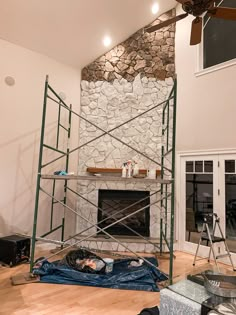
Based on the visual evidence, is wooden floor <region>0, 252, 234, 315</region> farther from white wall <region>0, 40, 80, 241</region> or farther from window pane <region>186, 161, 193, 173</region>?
window pane <region>186, 161, 193, 173</region>

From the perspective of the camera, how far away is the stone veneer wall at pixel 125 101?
187 inches

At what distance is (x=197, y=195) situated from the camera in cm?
443

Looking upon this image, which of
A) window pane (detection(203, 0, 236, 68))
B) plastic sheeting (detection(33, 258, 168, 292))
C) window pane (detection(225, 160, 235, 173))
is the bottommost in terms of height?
plastic sheeting (detection(33, 258, 168, 292))

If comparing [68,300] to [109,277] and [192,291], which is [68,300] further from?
[192,291]

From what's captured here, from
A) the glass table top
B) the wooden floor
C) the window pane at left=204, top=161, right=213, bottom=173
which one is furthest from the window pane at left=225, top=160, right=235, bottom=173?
the glass table top

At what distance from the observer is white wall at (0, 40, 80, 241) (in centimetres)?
389

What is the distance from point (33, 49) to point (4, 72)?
70 centimetres

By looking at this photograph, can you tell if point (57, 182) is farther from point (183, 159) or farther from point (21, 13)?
point (21, 13)

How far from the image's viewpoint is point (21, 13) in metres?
3.61

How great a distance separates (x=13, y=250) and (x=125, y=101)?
3269mm

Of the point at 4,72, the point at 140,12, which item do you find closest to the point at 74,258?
the point at 4,72

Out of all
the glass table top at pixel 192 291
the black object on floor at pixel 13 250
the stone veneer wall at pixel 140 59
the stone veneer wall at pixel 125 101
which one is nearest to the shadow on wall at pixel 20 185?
the black object on floor at pixel 13 250

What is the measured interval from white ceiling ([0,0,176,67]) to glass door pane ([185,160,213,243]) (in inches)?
112

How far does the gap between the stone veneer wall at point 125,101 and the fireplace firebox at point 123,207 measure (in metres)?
0.11
